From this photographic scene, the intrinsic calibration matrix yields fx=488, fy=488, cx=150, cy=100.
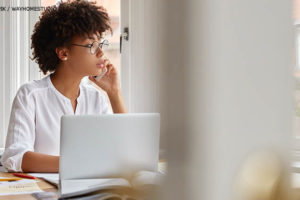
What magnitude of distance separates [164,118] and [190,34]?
0.03 m

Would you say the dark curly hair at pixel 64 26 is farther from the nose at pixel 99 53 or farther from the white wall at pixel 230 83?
the white wall at pixel 230 83

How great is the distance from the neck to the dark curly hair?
0.11 m

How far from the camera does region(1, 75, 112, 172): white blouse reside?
1843 mm

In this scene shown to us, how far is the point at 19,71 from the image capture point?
3250 millimetres

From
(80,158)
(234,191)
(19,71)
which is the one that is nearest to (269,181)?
(234,191)

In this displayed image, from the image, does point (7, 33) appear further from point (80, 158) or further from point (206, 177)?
point (206, 177)

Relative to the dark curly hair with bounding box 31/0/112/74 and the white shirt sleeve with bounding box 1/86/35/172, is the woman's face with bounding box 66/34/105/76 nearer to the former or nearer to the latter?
the dark curly hair with bounding box 31/0/112/74

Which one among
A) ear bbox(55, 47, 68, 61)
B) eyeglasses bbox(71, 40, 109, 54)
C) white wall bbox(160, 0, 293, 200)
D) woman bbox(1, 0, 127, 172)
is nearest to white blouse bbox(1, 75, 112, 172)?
woman bbox(1, 0, 127, 172)

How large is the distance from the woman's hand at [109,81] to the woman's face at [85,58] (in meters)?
0.16

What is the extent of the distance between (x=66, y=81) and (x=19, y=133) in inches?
12.9

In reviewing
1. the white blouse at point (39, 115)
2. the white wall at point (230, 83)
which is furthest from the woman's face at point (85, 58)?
the white wall at point (230, 83)

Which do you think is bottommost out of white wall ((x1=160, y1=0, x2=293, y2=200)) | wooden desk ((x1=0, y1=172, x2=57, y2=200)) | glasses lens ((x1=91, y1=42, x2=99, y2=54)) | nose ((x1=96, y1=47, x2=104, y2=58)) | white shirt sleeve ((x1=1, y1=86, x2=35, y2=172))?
wooden desk ((x1=0, y1=172, x2=57, y2=200))

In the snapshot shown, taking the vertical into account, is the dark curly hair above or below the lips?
above

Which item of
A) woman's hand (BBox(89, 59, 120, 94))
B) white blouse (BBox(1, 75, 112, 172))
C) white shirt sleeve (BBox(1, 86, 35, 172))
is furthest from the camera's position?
woman's hand (BBox(89, 59, 120, 94))
